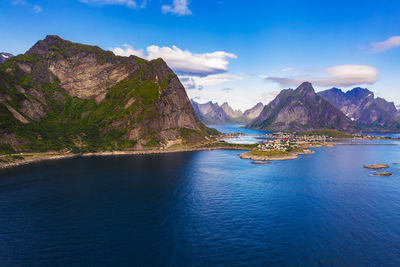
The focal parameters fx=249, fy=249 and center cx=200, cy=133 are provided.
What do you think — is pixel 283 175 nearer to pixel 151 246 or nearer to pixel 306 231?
pixel 306 231

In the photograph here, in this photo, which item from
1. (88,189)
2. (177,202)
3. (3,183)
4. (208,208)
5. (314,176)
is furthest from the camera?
(314,176)

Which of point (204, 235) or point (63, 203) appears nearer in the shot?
point (204, 235)

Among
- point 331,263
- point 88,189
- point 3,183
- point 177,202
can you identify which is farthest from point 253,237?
point 3,183

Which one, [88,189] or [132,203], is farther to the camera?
[88,189]

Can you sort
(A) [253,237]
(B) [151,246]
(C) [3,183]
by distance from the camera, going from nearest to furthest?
(B) [151,246], (A) [253,237], (C) [3,183]

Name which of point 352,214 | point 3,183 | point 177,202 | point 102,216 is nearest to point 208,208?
point 177,202

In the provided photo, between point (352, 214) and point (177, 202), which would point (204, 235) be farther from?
point (352, 214)
